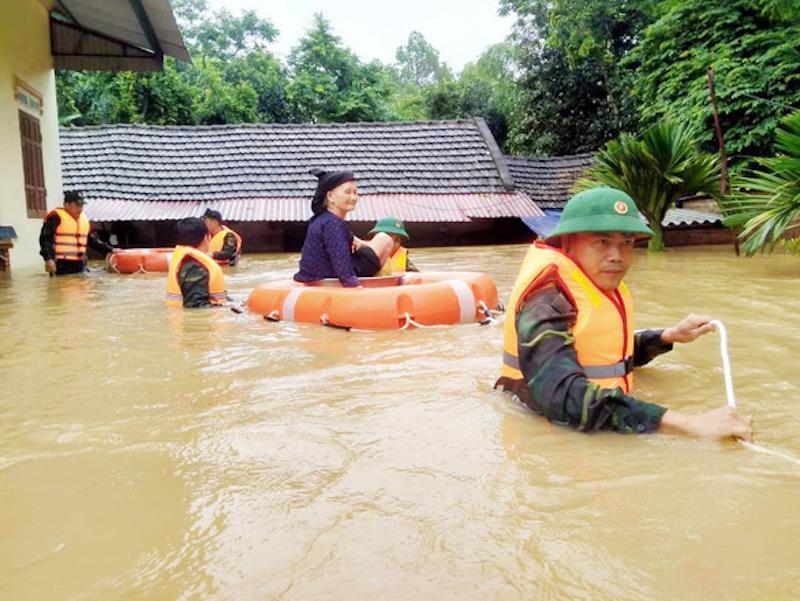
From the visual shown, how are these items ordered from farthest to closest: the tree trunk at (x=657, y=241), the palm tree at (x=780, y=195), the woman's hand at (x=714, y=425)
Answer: the tree trunk at (x=657, y=241)
the palm tree at (x=780, y=195)
the woman's hand at (x=714, y=425)

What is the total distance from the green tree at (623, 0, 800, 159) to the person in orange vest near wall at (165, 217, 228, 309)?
30.7 ft

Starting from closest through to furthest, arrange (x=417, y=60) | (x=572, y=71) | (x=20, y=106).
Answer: (x=20, y=106), (x=572, y=71), (x=417, y=60)

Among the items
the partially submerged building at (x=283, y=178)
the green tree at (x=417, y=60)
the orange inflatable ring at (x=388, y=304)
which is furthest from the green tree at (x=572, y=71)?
the green tree at (x=417, y=60)

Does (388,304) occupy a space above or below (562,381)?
below

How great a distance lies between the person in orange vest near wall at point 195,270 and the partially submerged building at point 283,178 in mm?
7438

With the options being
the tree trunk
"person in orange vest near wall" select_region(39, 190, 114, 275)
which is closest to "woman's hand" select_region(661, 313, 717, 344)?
"person in orange vest near wall" select_region(39, 190, 114, 275)

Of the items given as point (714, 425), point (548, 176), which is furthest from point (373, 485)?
point (548, 176)

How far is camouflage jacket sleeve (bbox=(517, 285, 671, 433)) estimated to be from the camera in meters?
2.51

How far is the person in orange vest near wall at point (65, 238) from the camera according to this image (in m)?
9.42

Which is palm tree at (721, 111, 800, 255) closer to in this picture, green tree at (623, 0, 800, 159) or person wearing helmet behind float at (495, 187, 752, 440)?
person wearing helmet behind float at (495, 187, 752, 440)

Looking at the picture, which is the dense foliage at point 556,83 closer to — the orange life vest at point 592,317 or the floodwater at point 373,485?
the floodwater at point 373,485

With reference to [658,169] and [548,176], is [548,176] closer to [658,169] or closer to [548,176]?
[548,176]

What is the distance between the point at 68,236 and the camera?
973 centimetres

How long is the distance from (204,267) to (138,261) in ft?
14.8
